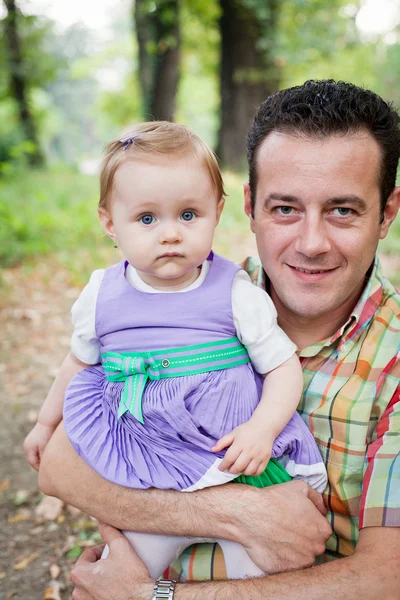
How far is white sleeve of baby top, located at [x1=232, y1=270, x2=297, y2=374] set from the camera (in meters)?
2.00

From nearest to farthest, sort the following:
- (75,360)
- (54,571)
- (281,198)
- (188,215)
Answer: (188,215), (281,198), (75,360), (54,571)

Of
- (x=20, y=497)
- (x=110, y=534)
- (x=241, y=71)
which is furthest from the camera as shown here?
(x=241, y=71)

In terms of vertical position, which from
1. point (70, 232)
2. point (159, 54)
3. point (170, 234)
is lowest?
point (70, 232)

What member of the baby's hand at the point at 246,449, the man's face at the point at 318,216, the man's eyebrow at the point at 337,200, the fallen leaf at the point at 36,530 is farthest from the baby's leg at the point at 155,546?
the fallen leaf at the point at 36,530

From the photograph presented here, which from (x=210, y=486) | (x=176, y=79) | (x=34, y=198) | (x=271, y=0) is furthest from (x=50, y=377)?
(x=271, y=0)

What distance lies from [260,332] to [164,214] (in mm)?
539

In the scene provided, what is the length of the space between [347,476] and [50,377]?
3793 millimetres

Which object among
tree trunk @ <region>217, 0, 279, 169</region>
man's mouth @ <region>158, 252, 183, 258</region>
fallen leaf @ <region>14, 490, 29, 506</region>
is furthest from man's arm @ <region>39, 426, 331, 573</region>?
tree trunk @ <region>217, 0, 279, 169</region>

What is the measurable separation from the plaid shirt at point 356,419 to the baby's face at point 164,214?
693 mm

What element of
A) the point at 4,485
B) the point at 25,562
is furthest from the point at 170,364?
the point at 4,485

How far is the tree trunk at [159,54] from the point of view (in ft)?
39.0

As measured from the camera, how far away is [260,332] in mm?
2000

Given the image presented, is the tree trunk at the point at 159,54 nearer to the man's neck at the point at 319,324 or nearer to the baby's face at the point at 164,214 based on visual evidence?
the man's neck at the point at 319,324

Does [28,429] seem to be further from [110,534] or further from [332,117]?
[332,117]
